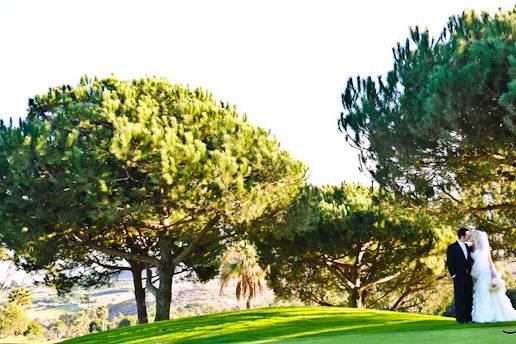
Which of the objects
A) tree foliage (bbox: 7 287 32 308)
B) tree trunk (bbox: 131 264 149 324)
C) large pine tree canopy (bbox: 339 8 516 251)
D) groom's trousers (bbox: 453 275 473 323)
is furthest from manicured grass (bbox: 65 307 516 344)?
tree foliage (bbox: 7 287 32 308)

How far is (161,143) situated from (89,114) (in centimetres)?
349

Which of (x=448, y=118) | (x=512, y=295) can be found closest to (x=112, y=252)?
(x=448, y=118)

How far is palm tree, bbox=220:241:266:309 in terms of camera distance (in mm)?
36750

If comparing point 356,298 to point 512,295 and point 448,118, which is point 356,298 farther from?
point 448,118

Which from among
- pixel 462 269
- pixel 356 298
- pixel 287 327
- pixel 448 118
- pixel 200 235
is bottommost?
pixel 356 298

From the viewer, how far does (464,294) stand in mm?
12820

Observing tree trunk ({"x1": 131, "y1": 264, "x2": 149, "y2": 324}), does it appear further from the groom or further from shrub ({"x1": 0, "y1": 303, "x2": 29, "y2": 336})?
shrub ({"x1": 0, "y1": 303, "x2": 29, "y2": 336})

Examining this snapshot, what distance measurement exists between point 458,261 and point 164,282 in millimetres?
17325

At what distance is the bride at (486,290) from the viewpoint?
12.4 meters

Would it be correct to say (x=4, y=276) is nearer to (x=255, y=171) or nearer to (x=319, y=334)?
(x=255, y=171)

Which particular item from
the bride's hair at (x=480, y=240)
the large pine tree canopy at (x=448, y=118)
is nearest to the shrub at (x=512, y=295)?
the large pine tree canopy at (x=448, y=118)

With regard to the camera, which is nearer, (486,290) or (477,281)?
(486,290)

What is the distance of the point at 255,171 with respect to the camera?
2530 cm

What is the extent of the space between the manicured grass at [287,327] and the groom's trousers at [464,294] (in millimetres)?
364
